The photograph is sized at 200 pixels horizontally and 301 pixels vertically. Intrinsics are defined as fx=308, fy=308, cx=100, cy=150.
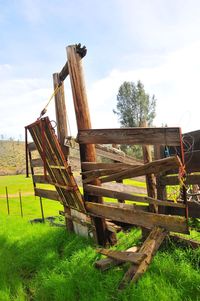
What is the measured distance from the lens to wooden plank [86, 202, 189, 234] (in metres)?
4.12

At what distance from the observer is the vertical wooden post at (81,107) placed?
619 cm

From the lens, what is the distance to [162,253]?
4.95 m

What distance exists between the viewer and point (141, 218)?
4.70 metres

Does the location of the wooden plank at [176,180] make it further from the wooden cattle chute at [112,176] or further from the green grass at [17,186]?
the green grass at [17,186]

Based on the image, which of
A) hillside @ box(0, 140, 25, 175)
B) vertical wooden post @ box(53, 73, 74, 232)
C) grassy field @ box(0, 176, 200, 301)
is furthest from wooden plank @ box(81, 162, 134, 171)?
hillside @ box(0, 140, 25, 175)

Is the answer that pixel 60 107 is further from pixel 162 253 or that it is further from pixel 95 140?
pixel 162 253

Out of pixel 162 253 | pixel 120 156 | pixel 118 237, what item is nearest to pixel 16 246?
pixel 118 237

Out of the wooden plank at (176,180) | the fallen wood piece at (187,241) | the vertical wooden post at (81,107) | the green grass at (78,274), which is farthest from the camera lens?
the vertical wooden post at (81,107)

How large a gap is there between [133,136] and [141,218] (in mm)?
1258

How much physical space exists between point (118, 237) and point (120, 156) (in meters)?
2.01

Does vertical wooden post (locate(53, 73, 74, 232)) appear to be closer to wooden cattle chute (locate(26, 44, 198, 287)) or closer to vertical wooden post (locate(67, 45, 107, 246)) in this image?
wooden cattle chute (locate(26, 44, 198, 287))

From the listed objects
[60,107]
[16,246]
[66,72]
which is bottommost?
[16,246]

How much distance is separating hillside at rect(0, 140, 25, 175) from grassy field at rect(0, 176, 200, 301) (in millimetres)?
68203

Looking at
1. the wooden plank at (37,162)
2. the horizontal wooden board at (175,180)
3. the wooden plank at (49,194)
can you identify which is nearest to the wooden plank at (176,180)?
the horizontal wooden board at (175,180)
